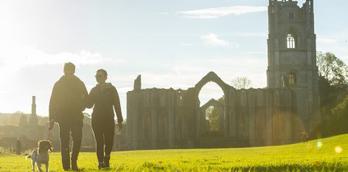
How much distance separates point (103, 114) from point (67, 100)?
0.74 m

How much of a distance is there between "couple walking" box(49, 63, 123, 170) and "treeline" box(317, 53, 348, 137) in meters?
56.2

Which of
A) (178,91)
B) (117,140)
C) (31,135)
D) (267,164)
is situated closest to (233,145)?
(178,91)

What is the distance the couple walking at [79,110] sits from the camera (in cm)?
1298

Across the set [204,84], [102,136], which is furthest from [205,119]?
[102,136]

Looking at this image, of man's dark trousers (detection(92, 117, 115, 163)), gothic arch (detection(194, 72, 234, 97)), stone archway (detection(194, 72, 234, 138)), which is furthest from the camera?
gothic arch (detection(194, 72, 234, 97))

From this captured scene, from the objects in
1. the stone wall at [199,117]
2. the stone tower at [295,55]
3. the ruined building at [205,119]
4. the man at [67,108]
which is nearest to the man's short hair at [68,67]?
the man at [67,108]

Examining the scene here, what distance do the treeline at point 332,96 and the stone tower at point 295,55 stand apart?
243 centimetres

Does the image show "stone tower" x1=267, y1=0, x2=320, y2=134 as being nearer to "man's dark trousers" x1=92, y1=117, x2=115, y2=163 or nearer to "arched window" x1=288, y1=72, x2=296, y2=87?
"arched window" x1=288, y1=72, x2=296, y2=87

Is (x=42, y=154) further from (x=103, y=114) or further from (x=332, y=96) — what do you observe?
(x=332, y=96)

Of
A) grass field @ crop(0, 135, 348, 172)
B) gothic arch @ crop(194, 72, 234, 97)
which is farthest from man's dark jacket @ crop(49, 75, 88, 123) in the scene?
gothic arch @ crop(194, 72, 234, 97)

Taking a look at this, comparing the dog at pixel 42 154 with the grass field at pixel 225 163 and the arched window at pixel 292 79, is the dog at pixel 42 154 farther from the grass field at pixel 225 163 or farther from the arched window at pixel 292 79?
the arched window at pixel 292 79

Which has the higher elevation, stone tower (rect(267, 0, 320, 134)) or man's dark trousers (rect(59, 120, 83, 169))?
stone tower (rect(267, 0, 320, 134))

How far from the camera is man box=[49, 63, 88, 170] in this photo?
13.0 metres

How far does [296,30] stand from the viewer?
79.1 metres
